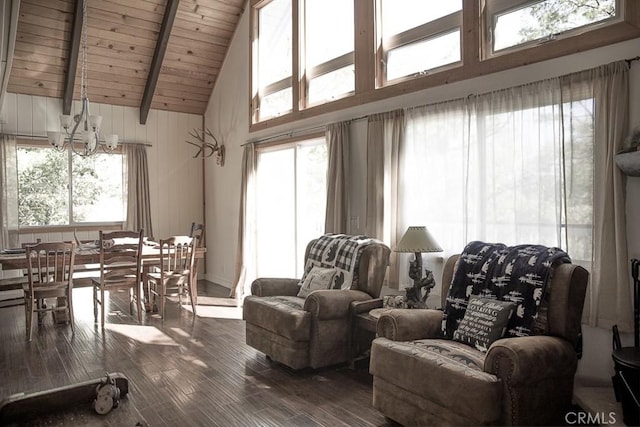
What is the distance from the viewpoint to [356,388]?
338 centimetres

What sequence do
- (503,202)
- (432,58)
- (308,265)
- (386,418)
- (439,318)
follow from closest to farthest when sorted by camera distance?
1. (386,418)
2. (439,318)
3. (503,202)
4. (432,58)
5. (308,265)

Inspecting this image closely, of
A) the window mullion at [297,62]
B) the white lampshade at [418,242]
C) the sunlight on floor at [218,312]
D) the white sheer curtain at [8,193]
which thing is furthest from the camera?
the white sheer curtain at [8,193]

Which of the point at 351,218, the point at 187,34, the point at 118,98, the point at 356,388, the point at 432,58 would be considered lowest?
the point at 356,388

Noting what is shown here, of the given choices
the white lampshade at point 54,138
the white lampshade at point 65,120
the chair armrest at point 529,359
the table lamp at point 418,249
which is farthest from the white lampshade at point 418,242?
the white lampshade at point 54,138

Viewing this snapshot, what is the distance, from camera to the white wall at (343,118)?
9.26ft

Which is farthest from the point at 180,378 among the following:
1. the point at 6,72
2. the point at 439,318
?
the point at 6,72

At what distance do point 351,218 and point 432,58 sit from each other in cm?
172

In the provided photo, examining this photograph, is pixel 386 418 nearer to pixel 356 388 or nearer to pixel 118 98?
pixel 356 388

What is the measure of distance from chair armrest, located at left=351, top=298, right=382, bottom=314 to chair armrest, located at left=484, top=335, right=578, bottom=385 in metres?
1.41

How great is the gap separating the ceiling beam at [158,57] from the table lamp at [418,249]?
484 centimetres

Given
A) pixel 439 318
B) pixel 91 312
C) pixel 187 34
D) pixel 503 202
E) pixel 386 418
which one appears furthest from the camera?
pixel 187 34

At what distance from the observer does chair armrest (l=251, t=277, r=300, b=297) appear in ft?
13.8

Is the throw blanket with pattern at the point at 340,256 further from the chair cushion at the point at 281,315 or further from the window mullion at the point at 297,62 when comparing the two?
the window mullion at the point at 297,62

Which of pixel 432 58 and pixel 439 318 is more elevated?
pixel 432 58
